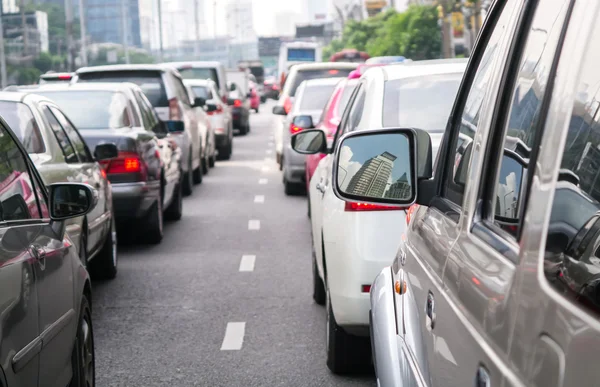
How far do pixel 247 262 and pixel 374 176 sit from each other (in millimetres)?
7045

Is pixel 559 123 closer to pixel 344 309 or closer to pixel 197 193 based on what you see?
pixel 344 309

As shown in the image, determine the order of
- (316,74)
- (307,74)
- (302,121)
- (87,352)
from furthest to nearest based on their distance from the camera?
1. (307,74)
2. (316,74)
3. (302,121)
4. (87,352)

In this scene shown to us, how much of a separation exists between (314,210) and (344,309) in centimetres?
201

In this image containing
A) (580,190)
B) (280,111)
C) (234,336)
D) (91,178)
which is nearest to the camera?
(580,190)

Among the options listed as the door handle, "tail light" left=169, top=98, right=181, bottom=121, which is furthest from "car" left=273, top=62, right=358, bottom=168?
the door handle

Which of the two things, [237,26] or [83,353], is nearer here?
[83,353]

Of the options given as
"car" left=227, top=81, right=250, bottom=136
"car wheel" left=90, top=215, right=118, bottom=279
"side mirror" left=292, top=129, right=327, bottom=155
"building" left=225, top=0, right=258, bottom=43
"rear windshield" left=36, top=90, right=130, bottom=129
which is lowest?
"building" left=225, top=0, right=258, bottom=43

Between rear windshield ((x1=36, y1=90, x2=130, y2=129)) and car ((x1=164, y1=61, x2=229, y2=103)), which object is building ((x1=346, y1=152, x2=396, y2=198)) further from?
car ((x1=164, y1=61, x2=229, y2=103))

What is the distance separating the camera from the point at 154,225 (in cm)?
1126

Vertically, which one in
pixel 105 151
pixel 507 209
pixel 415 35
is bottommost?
pixel 415 35

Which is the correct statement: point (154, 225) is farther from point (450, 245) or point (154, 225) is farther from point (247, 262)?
point (450, 245)

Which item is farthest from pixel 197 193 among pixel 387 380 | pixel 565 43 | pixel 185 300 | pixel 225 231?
pixel 565 43

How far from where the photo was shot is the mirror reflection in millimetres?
3295

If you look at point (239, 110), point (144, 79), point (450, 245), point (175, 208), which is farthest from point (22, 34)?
point (450, 245)
